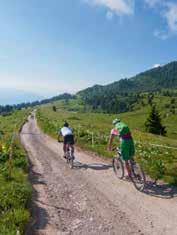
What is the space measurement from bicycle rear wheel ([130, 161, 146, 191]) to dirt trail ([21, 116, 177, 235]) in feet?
1.12

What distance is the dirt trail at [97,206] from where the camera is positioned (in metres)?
9.86

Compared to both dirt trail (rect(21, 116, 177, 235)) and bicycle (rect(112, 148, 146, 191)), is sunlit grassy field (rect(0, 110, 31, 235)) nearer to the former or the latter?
dirt trail (rect(21, 116, 177, 235))

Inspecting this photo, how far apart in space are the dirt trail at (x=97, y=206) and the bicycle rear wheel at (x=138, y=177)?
1.12 ft

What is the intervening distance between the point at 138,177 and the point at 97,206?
10.2 feet

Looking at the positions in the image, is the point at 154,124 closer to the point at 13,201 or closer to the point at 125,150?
the point at 125,150

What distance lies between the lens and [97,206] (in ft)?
38.6

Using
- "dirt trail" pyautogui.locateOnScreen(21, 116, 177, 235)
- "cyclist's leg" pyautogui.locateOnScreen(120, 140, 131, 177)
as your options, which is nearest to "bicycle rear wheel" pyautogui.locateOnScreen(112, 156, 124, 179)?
"dirt trail" pyautogui.locateOnScreen(21, 116, 177, 235)

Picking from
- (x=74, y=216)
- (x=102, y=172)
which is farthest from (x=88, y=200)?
(x=102, y=172)

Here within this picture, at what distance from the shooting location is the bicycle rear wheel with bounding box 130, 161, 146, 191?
44.8ft

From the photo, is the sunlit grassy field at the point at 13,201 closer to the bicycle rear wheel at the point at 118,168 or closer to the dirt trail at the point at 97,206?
the dirt trail at the point at 97,206

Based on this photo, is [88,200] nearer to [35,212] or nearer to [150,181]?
[35,212]

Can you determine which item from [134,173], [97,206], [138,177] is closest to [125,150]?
[134,173]

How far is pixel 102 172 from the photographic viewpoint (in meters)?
17.5

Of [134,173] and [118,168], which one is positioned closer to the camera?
[134,173]
